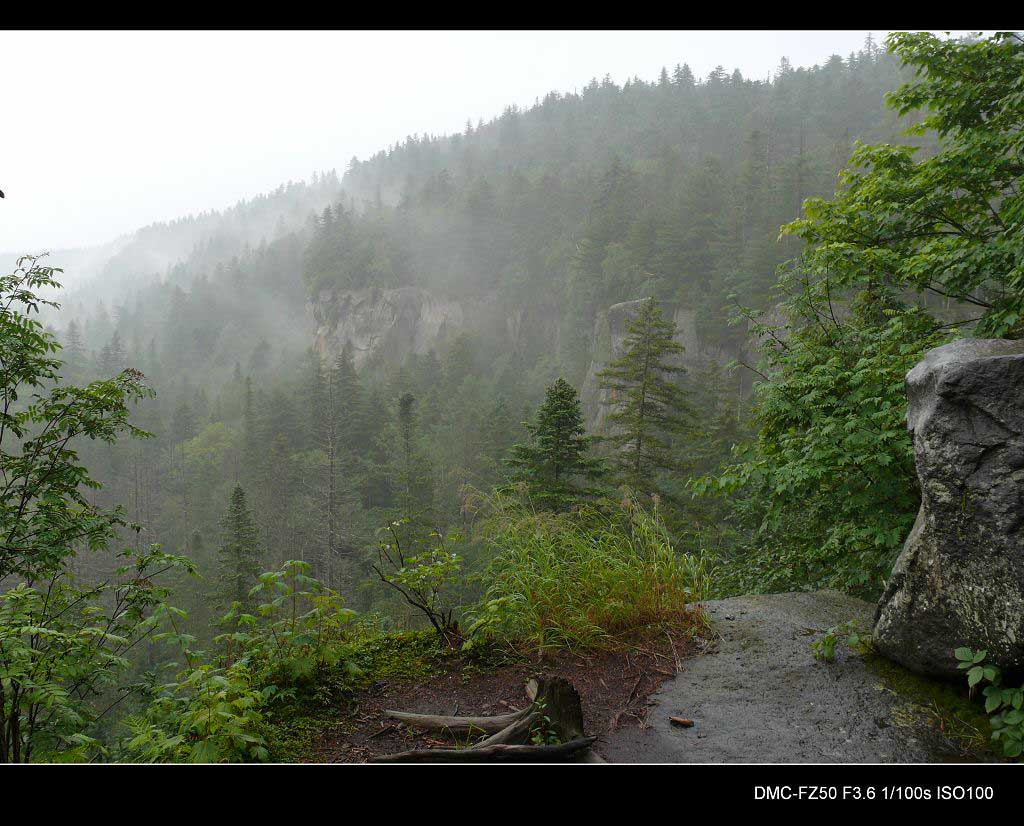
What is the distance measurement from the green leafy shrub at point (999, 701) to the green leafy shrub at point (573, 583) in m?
1.62

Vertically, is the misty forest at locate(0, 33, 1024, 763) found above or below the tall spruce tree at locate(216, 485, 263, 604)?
above

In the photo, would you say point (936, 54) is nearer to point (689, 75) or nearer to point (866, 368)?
point (866, 368)

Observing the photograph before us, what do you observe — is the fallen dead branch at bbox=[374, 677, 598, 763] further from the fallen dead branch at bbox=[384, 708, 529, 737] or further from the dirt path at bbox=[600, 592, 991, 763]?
the dirt path at bbox=[600, 592, 991, 763]

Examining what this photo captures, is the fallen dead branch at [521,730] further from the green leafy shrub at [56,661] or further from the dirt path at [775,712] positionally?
the green leafy shrub at [56,661]

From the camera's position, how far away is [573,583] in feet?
11.7

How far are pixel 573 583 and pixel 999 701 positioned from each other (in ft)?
6.83

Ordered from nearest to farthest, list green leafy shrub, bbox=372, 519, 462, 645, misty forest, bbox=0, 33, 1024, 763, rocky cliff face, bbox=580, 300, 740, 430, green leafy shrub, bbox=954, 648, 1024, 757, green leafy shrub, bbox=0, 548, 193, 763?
green leafy shrub, bbox=954, 648, 1024, 757 < green leafy shrub, bbox=0, 548, 193, 763 < misty forest, bbox=0, 33, 1024, 763 < green leafy shrub, bbox=372, 519, 462, 645 < rocky cliff face, bbox=580, 300, 740, 430

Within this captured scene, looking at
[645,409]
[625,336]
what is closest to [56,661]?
[645,409]

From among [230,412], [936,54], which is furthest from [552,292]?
[936,54]

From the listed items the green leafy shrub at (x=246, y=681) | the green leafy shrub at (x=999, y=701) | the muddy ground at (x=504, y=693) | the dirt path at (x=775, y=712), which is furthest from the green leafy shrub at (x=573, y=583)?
the green leafy shrub at (x=999, y=701)

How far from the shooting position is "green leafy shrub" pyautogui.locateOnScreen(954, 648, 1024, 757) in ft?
7.29

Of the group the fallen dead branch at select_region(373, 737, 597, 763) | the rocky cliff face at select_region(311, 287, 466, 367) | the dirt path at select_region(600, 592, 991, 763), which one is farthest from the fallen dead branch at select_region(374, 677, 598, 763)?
the rocky cliff face at select_region(311, 287, 466, 367)

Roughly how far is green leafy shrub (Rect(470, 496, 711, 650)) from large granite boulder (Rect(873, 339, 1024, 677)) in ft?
4.52

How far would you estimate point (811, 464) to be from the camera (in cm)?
365
